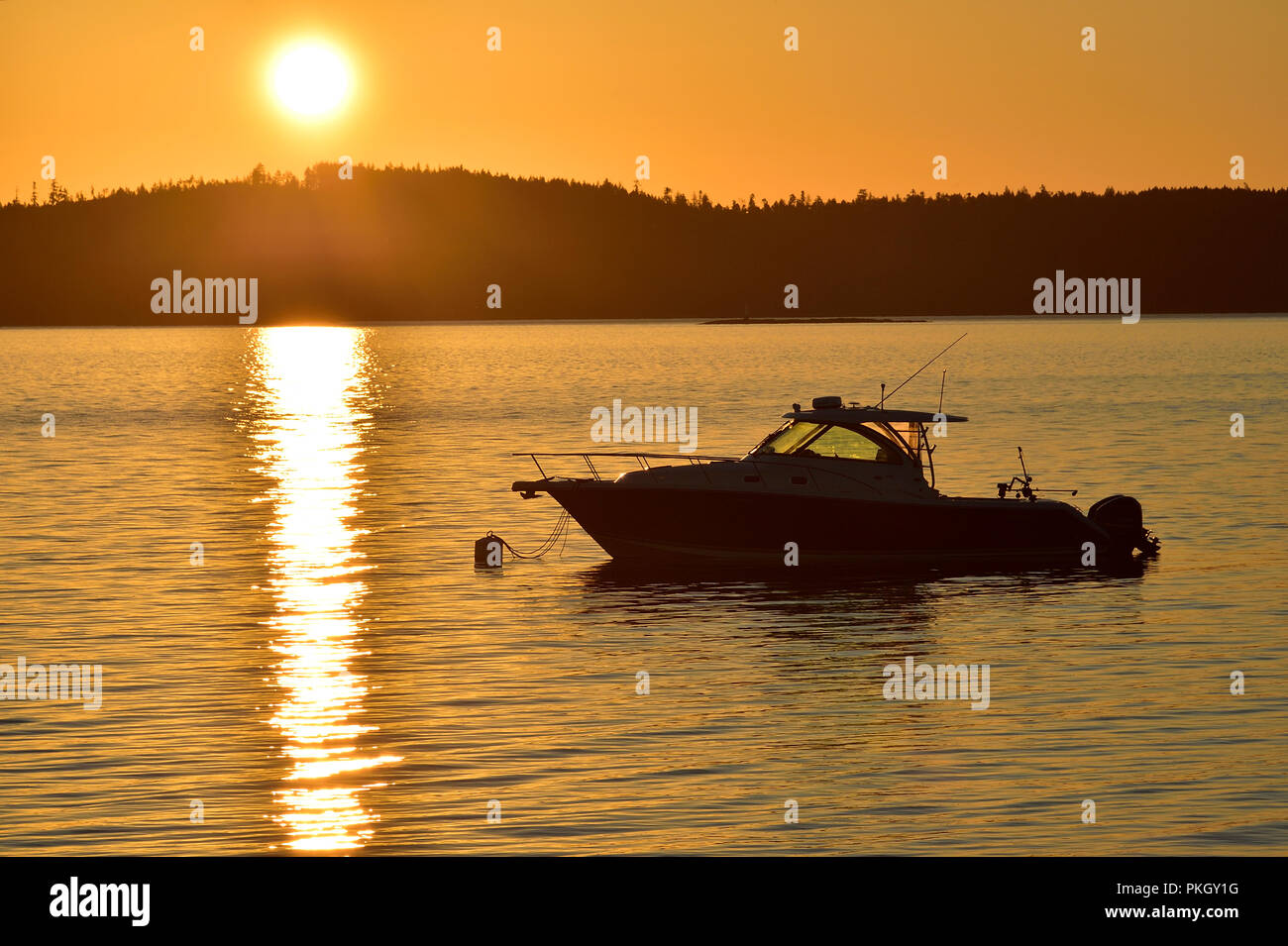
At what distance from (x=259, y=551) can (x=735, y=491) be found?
10.9 m

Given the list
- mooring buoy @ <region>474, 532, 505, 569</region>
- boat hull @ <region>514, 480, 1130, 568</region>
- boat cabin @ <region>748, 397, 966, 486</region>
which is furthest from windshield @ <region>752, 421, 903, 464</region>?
mooring buoy @ <region>474, 532, 505, 569</region>

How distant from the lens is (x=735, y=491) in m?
28.6

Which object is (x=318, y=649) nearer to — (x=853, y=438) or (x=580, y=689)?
(x=580, y=689)

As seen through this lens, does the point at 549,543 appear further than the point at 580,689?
Yes

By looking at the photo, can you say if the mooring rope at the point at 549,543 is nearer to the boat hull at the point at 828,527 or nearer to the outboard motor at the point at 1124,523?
the boat hull at the point at 828,527

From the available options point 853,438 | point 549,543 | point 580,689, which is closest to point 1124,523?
point 853,438

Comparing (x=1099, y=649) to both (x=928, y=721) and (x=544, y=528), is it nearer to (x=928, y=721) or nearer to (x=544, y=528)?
(x=928, y=721)

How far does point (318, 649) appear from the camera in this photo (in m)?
22.5

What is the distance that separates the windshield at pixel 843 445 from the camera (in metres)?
28.6

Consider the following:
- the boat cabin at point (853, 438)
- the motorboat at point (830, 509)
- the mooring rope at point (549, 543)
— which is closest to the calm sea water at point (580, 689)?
the mooring rope at point (549, 543)

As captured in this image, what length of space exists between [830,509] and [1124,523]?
585 centimetres

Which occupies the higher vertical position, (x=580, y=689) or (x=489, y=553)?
(x=489, y=553)

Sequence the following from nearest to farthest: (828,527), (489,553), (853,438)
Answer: (853,438) → (828,527) → (489,553)

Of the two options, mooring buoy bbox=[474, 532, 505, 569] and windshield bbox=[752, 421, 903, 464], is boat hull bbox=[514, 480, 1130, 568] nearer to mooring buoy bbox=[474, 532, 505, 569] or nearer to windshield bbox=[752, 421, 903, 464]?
windshield bbox=[752, 421, 903, 464]
